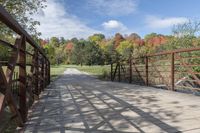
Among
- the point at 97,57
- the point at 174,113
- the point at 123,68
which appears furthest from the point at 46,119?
the point at 97,57

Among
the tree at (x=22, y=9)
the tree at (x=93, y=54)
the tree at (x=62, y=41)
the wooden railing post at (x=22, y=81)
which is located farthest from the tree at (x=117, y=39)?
the wooden railing post at (x=22, y=81)

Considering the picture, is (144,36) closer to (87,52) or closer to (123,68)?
(87,52)

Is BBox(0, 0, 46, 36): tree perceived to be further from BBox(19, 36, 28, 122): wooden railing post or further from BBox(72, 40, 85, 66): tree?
BBox(72, 40, 85, 66): tree

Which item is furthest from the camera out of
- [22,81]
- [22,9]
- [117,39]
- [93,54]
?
[117,39]

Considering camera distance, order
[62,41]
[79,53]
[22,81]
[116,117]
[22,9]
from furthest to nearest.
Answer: [62,41]
[79,53]
[22,9]
[116,117]
[22,81]

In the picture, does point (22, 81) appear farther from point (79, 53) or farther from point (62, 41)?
point (62, 41)

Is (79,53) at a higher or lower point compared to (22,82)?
higher

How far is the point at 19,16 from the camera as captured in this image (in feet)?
38.0

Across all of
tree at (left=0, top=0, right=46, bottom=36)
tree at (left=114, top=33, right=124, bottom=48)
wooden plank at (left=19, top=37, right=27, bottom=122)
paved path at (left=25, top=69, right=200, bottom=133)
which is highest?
tree at (left=114, top=33, right=124, bottom=48)

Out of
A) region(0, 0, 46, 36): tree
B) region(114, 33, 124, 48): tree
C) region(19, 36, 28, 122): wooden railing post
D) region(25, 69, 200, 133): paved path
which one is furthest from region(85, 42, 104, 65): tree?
region(19, 36, 28, 122): wooden railing post

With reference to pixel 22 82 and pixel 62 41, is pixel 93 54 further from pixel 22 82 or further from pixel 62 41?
pixel 22 82

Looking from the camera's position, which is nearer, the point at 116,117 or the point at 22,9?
the point at 116,117

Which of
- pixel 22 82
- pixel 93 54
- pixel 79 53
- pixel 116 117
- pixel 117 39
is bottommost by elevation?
pixel 116 117

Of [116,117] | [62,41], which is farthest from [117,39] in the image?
[116,117]
